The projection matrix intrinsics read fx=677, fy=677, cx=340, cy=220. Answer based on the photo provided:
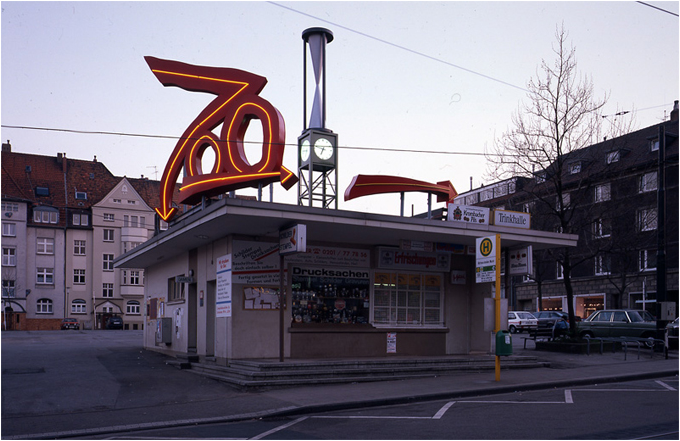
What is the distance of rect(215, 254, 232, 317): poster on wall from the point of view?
16.9m

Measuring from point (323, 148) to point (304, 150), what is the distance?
60cm

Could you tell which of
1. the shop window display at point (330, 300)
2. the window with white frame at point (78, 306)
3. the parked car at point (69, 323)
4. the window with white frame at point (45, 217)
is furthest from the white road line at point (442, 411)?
the window with white frame at point (45, 217)

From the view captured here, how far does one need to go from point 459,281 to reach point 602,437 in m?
12.5

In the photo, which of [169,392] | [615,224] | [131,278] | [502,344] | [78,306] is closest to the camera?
[169,392]

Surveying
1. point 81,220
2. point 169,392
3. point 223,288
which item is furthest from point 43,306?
point 169,392

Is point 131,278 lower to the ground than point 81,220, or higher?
lower

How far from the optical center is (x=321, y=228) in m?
16.9

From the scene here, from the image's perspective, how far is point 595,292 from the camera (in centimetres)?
5175

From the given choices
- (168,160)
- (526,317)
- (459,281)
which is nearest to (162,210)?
(168,160)

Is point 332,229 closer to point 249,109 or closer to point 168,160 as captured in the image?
point 249,109

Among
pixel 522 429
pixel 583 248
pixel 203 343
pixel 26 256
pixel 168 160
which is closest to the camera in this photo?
pixel 522 429

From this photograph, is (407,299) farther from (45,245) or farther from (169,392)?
(45,245)

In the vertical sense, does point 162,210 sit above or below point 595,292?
above

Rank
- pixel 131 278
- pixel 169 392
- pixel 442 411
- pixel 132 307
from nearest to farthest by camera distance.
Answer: pixel 442 411
pixel 169 392
pixel 131 278
pixel 132 307
